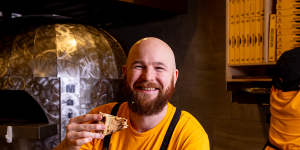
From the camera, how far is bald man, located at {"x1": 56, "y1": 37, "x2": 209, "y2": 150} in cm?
111

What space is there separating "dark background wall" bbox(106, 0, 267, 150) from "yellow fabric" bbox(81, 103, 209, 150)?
149 cm

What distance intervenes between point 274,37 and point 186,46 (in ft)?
3.53

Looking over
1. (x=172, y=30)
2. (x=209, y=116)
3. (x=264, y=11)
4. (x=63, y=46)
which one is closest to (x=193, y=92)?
(x=209, y=116)

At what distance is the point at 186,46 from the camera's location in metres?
2.93

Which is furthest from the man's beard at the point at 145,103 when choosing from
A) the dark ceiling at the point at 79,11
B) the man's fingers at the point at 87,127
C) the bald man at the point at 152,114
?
the dark ceiling at the point at 79,11

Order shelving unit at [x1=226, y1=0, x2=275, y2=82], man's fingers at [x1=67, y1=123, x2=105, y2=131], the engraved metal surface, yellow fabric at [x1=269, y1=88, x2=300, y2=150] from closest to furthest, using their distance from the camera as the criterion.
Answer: man's fingers at [x1=67, y1=123, x2=105, y2=131] → yellow fabric at [x1=269, y1=88, x2=300, y2=150] → shelving unit at [x1=226, y1=0, x2=275, y2=82] → the engraved metal surface

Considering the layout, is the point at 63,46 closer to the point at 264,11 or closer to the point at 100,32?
the point at 100,32

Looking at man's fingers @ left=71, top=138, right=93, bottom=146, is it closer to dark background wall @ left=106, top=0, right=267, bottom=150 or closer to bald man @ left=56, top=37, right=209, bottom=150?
bald man @ left=56, top=37, right=209, bottom=150

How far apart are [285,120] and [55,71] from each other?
193cm

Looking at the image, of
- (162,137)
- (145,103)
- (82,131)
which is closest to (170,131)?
(162,137)

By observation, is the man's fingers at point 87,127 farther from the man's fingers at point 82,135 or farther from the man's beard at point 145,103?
the man's beard at point 145,103

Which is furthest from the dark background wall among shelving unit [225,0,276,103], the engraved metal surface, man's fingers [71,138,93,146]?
man's fingers [71,138,93,146]

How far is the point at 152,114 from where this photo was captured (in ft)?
3.84

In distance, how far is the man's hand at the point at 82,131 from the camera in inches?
37.2
